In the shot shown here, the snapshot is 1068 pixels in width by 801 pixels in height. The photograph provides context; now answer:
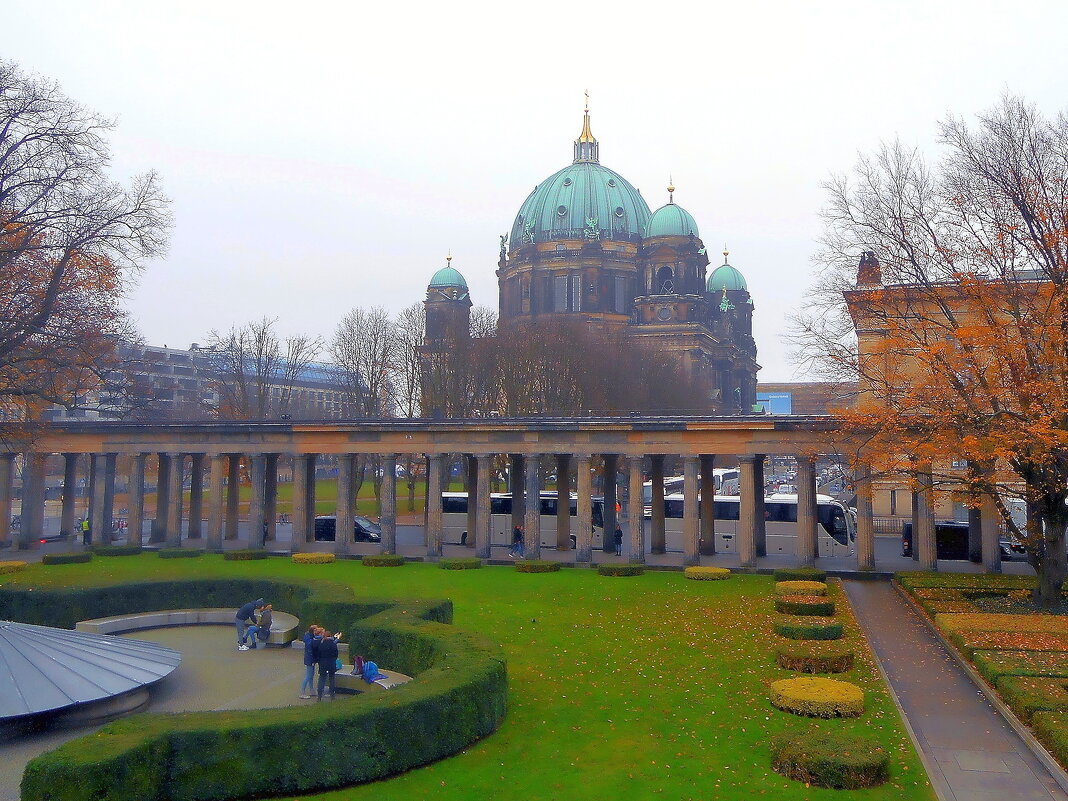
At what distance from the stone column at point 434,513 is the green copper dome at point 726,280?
104054mm

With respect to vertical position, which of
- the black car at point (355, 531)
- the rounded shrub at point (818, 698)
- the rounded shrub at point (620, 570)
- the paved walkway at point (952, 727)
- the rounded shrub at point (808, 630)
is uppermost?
the black car at point (355, 531)

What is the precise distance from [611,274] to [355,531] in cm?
7572

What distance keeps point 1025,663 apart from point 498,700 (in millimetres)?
13328

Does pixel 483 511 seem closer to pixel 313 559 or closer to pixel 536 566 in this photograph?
pixel 536 566

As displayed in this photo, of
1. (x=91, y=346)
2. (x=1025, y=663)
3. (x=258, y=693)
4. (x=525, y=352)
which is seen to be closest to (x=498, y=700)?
(x=258, y=693)

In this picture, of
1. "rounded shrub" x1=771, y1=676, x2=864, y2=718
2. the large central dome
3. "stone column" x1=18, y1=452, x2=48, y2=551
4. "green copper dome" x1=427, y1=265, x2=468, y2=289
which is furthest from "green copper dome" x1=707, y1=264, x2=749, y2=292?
"rounded shrub" x1=771, y1=676, x2=864, y2=718

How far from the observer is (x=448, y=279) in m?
129

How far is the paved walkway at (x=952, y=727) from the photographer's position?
16109mm

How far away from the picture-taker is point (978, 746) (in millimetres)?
18422

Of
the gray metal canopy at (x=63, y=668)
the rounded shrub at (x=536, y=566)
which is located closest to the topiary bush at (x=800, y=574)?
the rounded shrub at (x=536, y=566)

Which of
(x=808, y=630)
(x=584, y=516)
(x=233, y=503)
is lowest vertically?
(x=808, y=630)

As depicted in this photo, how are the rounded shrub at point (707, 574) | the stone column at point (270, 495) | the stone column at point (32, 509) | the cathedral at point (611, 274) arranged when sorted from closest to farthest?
the rounded shrub at point (707, 574) → the stone column at point (32, 509) → the stone column at point (270, 495) → the cathedral at point (611, 274)

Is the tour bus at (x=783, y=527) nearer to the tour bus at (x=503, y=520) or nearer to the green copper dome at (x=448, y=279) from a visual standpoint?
the tour bus at (x=503, y=520)

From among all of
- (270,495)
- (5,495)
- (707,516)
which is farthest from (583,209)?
(5,495)
